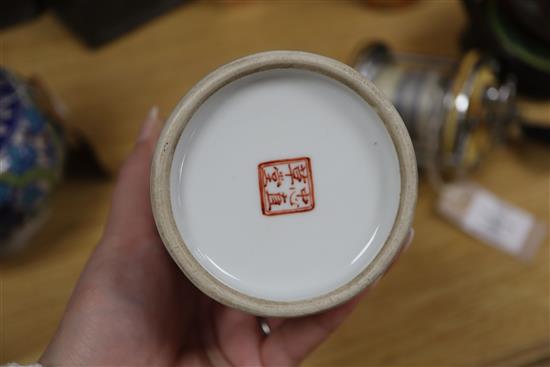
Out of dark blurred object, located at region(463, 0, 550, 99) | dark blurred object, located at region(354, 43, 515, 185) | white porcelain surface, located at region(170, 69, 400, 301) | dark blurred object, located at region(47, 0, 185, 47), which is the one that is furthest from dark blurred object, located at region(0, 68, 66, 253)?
dark blurred object, located at region(463, 0, 550, 99)

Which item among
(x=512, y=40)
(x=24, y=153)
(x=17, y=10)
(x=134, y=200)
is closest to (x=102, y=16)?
(x=17, y=10)

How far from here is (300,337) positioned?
0.65 m

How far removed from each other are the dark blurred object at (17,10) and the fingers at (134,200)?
1.80 ft

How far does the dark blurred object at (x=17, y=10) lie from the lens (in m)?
1.03

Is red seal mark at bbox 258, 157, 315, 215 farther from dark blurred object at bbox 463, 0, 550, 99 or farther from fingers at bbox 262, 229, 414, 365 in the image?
dark blurred object at bbox 463, 0, 550, 99

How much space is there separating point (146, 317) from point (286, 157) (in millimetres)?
283

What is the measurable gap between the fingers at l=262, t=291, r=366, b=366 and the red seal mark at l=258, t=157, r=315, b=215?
0.21m

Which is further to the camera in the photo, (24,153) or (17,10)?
(17,10)

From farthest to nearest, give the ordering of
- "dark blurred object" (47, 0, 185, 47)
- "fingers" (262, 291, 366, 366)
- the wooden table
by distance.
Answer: "dark blurred object" (47, 0, 185, 47)
the wooden table
"fingers" (262, 291, 366, 366)

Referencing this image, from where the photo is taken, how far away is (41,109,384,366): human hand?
0.57 metres

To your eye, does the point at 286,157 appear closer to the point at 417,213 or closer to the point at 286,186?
the point at 286,186

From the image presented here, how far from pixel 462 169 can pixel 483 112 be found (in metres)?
0.11

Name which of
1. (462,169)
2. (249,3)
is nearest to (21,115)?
(249,3)

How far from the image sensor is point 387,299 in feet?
2.58
